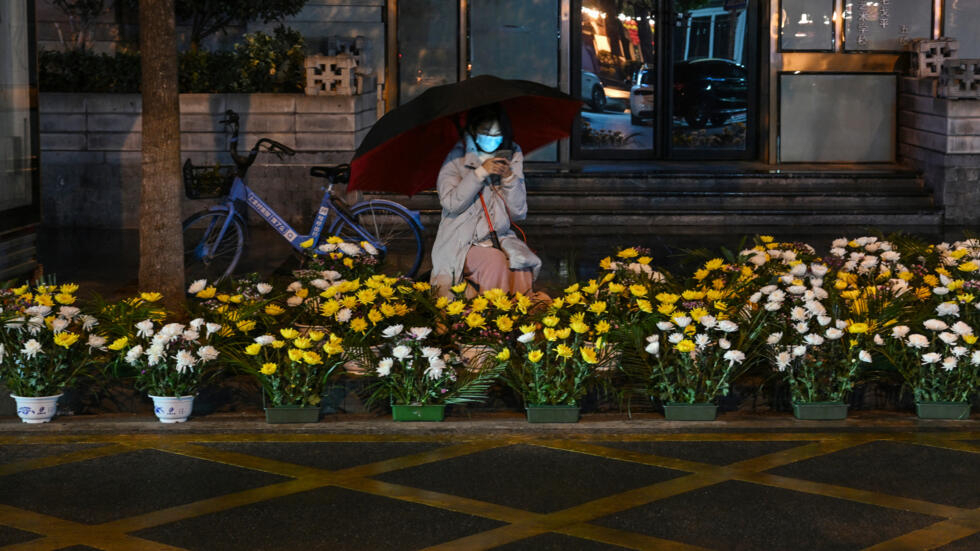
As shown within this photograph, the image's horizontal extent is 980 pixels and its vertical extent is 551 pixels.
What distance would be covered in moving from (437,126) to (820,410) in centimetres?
322

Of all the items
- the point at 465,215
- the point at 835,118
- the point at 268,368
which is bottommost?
the point at 268,368

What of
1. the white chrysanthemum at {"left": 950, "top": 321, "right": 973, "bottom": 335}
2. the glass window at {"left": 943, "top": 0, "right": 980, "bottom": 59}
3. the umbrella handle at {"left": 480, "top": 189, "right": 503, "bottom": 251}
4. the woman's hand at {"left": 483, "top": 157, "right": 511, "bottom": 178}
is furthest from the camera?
the glass window at {"left": 943, "top": 0, "right": 980, "bottom": 59}

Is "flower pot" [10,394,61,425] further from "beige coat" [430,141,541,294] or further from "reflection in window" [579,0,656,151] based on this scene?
"reflection in window" [579,0,656,151]

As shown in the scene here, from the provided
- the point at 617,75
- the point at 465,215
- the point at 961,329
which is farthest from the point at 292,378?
the point at 617,75

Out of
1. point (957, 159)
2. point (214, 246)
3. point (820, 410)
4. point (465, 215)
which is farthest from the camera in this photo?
point (957, 159)

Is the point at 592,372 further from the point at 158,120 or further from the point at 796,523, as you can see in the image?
the point at 158,120

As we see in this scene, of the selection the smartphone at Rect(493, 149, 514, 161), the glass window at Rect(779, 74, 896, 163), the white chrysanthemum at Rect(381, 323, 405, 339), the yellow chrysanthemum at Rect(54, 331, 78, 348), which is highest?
the glass window at Rect(779, 74, 896, 163)

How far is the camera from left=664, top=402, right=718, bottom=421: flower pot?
26.4 ft

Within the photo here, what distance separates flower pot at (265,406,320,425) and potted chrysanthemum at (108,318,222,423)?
17.9 inches

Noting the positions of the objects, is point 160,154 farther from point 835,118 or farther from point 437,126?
point 835,118

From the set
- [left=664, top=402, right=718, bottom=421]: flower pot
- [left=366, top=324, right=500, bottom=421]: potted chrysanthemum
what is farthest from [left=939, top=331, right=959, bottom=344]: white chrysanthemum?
[left=366, top=324, right=500, bottom=421]: potted chrysanthemum

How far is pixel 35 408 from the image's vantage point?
801cm

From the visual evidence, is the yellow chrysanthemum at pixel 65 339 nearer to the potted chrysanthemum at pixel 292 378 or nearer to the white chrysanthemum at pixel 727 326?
the potted chrysanthemum at pixel 292 378

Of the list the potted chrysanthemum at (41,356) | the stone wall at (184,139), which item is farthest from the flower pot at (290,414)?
the stone wall at (184,139)
